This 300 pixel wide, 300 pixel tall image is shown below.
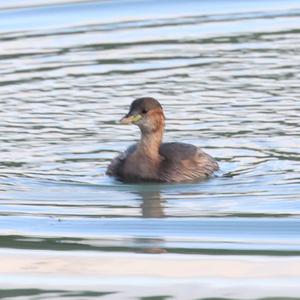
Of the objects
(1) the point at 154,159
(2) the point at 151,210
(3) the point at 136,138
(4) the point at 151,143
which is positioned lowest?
(2) the point at 151,210

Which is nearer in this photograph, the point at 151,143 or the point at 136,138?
Answer: the point at 151,143

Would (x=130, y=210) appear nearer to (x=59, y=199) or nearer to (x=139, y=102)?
(x=59, y=199)

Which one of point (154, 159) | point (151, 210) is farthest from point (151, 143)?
point (151, 210)

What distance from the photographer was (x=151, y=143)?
1552cm

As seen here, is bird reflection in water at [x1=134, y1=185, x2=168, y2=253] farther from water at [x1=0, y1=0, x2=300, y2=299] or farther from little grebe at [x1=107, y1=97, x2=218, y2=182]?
little grebe at [x1=107, y1=97, x2=218, y2=182]

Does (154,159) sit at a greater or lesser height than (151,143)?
lesser

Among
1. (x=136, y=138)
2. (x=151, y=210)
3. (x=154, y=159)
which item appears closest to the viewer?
(x=151, y=210)

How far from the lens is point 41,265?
1134 centimetres

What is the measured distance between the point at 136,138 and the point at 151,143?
4.70 ft

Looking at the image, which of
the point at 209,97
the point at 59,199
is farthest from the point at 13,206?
the point at 209,97

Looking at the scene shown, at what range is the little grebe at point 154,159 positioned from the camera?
49.9ft

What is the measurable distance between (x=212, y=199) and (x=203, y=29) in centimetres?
847

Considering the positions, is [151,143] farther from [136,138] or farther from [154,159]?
[136,138]

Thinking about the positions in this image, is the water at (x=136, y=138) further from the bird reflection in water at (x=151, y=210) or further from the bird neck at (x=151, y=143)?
the bird neck at (x=151, y=143)
